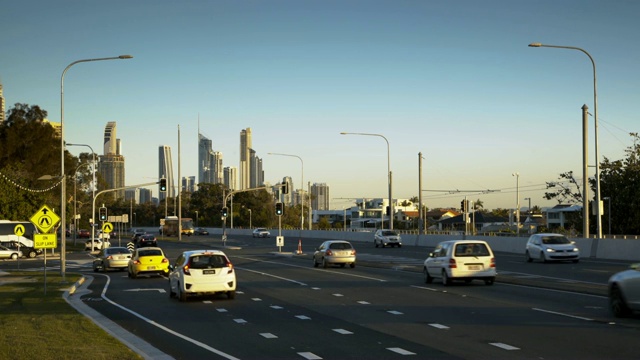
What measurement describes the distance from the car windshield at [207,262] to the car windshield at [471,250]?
801 cm

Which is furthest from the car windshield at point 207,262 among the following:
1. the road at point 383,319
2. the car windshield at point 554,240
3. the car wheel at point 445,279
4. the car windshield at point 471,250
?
the car windshield at point 554,240

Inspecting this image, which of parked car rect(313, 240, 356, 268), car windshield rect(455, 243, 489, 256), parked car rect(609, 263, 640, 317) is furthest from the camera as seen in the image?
parked car rect(313, 240, 356, 268)

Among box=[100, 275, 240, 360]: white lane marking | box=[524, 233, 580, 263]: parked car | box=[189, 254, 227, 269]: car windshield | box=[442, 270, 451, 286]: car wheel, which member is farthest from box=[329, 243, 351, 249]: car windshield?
box=[100, 275, 240, 360]: white lane marking

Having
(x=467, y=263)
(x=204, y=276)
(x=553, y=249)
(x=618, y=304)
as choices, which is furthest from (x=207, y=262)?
(x=553, y=249)

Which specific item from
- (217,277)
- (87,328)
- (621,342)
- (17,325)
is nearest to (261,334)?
(87,328)

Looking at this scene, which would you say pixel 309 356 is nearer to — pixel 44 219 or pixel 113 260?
pixel 44 219

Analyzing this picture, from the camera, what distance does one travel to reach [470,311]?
18.8 m

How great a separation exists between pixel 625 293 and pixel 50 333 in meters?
11.4

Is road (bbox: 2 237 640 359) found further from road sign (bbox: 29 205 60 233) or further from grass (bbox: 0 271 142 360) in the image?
road sign (bbox: 29 205 60 233)

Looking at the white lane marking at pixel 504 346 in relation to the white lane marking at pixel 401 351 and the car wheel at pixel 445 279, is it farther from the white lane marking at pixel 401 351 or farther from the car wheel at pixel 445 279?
the car wheel at pixel 445 279

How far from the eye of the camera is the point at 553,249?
4012 cm

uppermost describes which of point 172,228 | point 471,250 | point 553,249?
point 471,250

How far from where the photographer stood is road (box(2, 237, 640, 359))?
1316cm

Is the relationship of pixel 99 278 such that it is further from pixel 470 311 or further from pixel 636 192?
pixel 636 192
